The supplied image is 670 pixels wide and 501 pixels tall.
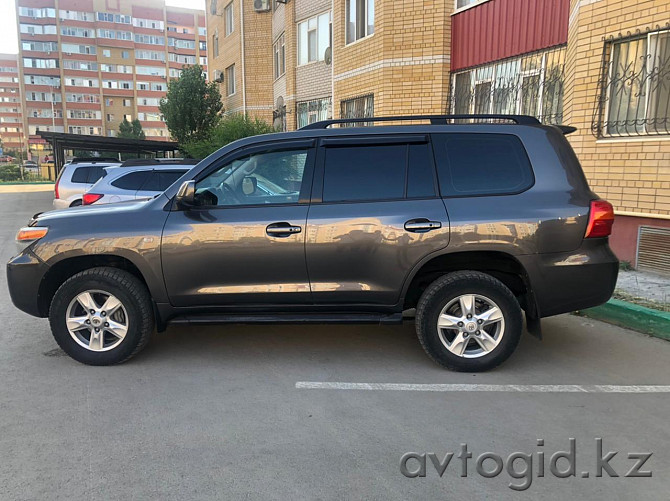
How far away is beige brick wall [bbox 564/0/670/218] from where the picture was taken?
7.39 meters

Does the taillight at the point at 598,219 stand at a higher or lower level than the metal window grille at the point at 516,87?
lower

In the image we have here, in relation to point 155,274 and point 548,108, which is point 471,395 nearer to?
point 155,274

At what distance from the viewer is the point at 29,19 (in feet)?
273

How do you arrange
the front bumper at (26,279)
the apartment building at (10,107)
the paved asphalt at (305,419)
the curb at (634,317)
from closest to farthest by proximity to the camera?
the paved asphalt at (305,419), the front bumper at (26,279), the curb at (634,317), the apartment building at (10,107)

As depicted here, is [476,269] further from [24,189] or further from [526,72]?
[24,189]

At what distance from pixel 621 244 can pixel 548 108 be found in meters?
3.30

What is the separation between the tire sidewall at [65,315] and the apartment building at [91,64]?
8554cm

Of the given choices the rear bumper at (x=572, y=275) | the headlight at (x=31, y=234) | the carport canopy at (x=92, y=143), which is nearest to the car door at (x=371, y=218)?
the rear bumper at (x=572, y=275)

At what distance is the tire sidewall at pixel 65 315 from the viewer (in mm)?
4457

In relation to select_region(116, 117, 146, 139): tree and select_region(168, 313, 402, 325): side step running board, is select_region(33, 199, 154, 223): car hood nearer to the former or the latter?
select_region(168, 313, 402, 325): side step running board

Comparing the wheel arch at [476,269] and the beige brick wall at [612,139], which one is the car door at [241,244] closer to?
the wheel arch at [476,269]

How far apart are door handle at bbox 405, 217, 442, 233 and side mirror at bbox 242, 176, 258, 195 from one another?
135cm

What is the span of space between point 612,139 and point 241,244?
20.8 feet

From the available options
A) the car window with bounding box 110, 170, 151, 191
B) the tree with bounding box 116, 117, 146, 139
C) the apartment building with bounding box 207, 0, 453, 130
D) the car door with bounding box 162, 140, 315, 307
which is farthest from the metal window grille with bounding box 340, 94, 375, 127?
the tree with bounding box 116, 117, 146, 139
